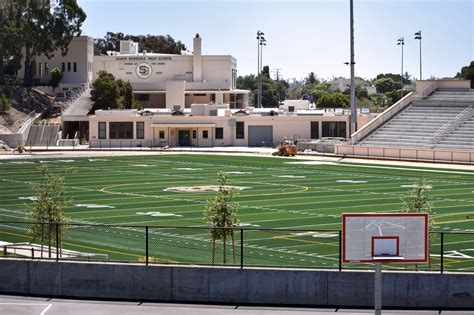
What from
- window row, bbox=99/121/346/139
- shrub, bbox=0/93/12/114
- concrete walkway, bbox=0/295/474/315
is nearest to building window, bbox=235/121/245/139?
window row, bbox=99/121/346/139

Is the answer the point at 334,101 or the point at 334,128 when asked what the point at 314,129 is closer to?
the point at 334,128

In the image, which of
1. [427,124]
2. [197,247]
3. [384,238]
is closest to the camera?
[384,238]

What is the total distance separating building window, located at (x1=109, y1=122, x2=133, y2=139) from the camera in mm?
109125

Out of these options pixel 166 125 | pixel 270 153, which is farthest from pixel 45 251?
pixel 166 125

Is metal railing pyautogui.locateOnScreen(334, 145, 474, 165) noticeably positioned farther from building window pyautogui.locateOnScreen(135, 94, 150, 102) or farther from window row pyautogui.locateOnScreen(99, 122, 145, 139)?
building window pyautogui.locateOnScreen(135, 94, 150, 102)

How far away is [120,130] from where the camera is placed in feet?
358

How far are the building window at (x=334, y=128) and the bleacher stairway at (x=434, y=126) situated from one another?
33.9 feet

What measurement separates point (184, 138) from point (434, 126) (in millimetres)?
29922

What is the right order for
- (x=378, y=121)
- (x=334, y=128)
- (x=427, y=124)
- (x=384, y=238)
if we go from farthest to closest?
(x=334, y=128) → (x=378, y=121) → (x=427, y=124) → (x=384, y=238)

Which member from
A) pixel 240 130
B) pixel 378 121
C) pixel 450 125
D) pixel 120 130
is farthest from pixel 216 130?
pixel 450 125

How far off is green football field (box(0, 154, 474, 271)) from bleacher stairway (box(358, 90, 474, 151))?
9051mm

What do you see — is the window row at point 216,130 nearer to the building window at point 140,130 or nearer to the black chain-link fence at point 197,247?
the building window at point 140,130

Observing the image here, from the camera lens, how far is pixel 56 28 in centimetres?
12900

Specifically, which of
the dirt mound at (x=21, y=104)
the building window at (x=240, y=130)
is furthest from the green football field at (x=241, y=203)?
the dirt mound at (x=21, y=104)
